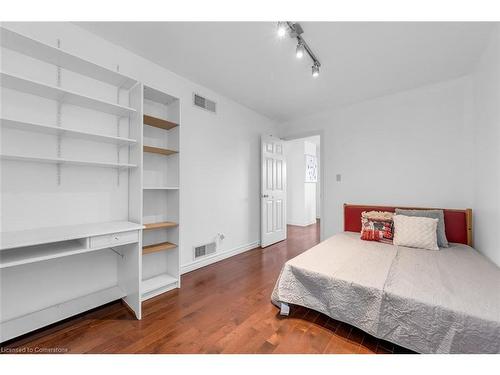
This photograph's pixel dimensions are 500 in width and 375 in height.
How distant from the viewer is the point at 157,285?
7.14 feet

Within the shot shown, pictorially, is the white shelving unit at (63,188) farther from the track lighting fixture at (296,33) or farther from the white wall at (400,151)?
the white wall at (400,151)

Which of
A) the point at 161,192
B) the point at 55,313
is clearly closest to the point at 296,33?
the point at 161,192

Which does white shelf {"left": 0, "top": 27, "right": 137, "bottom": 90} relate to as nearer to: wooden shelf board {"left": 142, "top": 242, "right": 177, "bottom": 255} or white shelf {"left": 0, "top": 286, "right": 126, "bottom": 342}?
wooden shelf board {"left": 142, "top": 242, "right": 177, "bottom": 255}

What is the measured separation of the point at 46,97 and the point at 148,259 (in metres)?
1.76

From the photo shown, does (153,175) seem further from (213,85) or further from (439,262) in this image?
(439,262)

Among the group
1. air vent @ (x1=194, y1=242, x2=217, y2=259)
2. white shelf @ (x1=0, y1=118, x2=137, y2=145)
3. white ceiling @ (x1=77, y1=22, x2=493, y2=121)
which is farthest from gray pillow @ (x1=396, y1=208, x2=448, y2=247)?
white shelf @ (x1=0, y1=118, x2=137, y2=145)

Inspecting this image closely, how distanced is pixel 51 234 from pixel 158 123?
137 cm

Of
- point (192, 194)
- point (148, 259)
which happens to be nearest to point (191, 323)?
point (148, 259)

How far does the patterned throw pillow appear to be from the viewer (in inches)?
102

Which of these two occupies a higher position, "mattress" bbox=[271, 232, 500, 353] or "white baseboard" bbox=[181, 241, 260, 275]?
"mattress" bbox=[271, 232, 500, 353]

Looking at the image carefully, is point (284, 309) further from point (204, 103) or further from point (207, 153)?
point (204, 103)

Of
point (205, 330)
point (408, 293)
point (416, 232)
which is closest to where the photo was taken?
point (408, 293)

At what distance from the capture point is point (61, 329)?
1627 millimetres

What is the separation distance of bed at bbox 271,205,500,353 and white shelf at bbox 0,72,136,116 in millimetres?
2167
